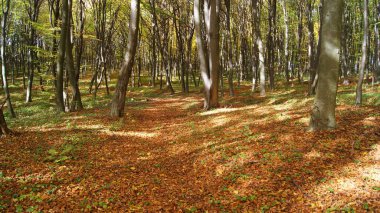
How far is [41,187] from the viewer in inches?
219

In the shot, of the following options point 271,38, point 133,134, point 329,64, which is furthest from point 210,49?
point 271,38

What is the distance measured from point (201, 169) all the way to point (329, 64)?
187 inches

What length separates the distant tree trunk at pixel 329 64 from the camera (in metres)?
7.24

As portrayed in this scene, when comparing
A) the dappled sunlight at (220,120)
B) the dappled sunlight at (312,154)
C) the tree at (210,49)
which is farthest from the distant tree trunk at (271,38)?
the dappled sunlight at (312,154)

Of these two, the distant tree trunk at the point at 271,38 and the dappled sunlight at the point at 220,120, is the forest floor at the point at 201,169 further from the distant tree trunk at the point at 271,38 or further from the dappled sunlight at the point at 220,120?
the distant tree trunk at the point at 271,38

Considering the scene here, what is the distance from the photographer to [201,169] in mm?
6902

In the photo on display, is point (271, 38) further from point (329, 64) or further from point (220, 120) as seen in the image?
point (329, 64)

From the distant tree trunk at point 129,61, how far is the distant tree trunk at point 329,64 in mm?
8490

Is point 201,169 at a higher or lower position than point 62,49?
lower

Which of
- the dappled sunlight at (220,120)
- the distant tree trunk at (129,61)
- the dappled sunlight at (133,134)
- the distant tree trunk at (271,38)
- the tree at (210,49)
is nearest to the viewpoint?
the dappled sunlight at (133,134)

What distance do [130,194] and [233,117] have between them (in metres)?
7.74

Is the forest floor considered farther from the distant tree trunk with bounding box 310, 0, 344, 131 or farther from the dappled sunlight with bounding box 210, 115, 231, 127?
the dappled sunlight with bounding box 210, 115, 231, 127

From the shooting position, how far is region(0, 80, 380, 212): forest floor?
197 inches

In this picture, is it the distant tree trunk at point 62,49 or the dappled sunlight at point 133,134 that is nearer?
the dappled sunlight at point 133,134
